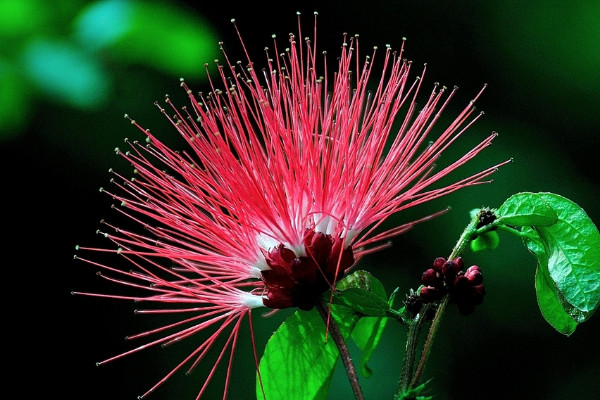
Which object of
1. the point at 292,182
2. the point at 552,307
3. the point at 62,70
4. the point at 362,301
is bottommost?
the point at 552,307

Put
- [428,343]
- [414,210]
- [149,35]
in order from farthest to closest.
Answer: [414,210], [149,35], [428,343]

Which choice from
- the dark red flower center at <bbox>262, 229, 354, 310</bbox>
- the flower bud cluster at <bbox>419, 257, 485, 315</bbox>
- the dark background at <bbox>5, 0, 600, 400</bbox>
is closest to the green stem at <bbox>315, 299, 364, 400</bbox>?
the dark red flower center at <bbox>262, 229, 354, 310</bbox>

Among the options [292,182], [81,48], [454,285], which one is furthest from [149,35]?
[454,285]

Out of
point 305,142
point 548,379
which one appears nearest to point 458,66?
point 548,379

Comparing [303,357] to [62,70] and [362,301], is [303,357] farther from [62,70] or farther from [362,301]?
[62,70]

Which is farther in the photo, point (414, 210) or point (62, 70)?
point (414, 210)

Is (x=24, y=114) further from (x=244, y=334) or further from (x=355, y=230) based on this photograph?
(x=355, y=230)

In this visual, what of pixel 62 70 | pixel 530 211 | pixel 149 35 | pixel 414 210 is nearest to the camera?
pixel 530 211
